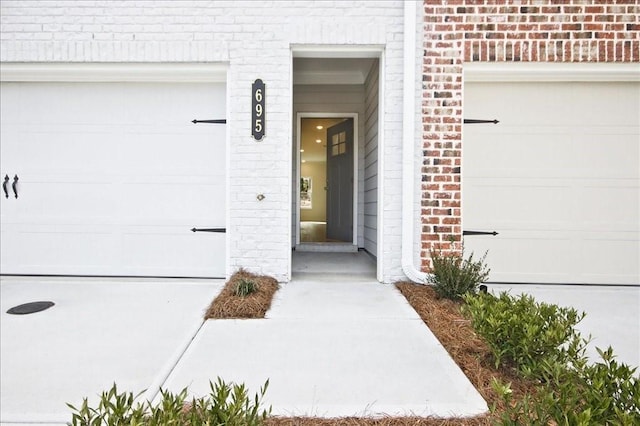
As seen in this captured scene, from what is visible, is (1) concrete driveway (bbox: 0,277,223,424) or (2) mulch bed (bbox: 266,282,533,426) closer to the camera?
(2) mulch bed (bbox: 266,282,533,426)

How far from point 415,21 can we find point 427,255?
2.20 metres

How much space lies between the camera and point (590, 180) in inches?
145

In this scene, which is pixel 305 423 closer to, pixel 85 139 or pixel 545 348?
pixel 545 348

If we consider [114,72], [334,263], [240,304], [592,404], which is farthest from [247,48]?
[592,404]

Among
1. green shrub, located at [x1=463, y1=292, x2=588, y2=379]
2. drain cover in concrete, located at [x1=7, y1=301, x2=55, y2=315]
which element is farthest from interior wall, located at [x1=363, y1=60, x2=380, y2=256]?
drain cover in concrete, located at [x1=7, y1=301, x2=55, y2=315]

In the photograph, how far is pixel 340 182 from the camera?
6297 millimetres

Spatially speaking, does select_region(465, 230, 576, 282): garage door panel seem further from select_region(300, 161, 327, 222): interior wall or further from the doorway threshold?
select_region(300, 161, 327, 222): interior wall

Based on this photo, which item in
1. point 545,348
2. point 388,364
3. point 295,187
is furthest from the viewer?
point 295,187

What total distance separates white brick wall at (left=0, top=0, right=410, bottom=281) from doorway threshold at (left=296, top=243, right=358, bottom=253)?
1951mm

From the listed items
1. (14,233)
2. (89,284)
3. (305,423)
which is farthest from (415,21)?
(14,233)

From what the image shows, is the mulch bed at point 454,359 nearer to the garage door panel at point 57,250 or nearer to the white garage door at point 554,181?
the white garage door at point 554,181

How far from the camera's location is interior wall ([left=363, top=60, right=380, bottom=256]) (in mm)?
4613

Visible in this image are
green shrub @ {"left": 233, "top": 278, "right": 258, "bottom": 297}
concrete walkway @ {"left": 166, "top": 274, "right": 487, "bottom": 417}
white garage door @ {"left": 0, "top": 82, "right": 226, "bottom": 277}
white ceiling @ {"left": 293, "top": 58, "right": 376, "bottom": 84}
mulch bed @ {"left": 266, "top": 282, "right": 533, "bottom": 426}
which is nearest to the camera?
mulch bed @ {"left": 266, "top": 282, "right": 533, "bottom": 426}

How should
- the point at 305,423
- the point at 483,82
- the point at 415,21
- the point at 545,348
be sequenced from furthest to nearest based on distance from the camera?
the point at 483,82 → the point at 415,21 → the point at 545,348 → the point at 305,423
